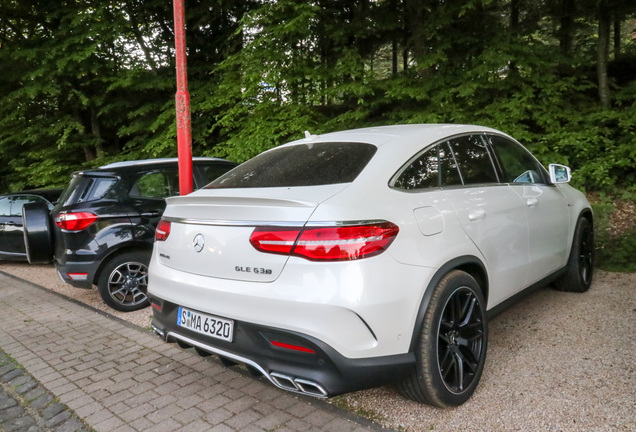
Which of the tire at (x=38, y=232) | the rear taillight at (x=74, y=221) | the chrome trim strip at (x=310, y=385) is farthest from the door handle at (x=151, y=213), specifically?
the chrome trim strip at (x=310, y=385)

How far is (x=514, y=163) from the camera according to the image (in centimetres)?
396

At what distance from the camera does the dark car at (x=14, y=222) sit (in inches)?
304

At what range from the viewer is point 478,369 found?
2.99 meters

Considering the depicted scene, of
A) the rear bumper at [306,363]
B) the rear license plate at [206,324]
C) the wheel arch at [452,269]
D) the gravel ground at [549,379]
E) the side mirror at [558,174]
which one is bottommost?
the gravel ground at [549,379]

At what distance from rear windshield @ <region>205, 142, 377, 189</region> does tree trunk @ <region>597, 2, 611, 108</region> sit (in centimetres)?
762

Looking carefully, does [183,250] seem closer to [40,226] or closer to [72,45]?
[40,226]

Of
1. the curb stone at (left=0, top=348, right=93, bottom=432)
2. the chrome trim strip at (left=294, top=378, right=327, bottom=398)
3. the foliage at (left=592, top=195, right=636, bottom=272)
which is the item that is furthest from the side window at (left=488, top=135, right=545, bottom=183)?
the curb stone at (left=0, top=348, right=93, bottom=432)

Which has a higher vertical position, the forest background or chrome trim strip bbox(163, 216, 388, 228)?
the forest background

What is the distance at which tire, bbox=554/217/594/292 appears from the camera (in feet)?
15.2

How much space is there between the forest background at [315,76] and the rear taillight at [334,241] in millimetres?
6534

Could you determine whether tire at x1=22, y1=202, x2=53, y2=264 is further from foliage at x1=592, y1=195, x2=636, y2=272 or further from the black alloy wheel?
foliage at x1=592, y1=195, x2=636, y2=272

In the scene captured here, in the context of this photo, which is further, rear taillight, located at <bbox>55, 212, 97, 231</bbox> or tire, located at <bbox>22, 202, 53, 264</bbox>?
tire, located at <bbox>22, 202, 53, 264</bbox>

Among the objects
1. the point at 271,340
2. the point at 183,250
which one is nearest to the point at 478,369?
the point at 271,340

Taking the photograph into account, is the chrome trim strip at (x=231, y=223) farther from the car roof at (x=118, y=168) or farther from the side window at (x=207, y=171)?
the side window at (x=207, y=171)
